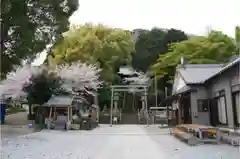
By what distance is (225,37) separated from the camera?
2873cm

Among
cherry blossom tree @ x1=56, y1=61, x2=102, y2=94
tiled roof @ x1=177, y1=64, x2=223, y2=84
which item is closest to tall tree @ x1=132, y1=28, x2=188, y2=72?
cherry blossom tree @ x1=56, y1=61, x2=102, y2=94

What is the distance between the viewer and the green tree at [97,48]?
32.6 metres

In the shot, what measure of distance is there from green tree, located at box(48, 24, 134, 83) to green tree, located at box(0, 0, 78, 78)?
18.3 meters

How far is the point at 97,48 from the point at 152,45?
9856 mm

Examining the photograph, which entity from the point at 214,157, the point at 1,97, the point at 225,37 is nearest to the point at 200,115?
the point at 214,157

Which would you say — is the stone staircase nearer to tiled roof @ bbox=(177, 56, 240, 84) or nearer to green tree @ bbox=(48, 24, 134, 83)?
tiled roof @ bbox=(177, 56, 240, 84)

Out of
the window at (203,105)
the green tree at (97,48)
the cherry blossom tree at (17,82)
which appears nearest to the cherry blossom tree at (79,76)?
the green tree at (97,48)

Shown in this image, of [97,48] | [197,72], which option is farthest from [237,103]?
[97,48]

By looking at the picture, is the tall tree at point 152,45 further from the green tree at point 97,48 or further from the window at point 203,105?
the window at point 203,105

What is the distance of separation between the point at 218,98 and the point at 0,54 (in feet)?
33.9

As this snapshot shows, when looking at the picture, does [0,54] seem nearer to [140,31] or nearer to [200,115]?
[200,115]

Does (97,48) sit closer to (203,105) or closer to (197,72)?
(197,72)

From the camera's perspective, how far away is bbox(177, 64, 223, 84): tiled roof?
18.0 m

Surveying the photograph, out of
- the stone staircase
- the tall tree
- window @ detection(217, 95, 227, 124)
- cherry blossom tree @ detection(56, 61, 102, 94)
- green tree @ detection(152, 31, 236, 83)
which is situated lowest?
the stone staircase
